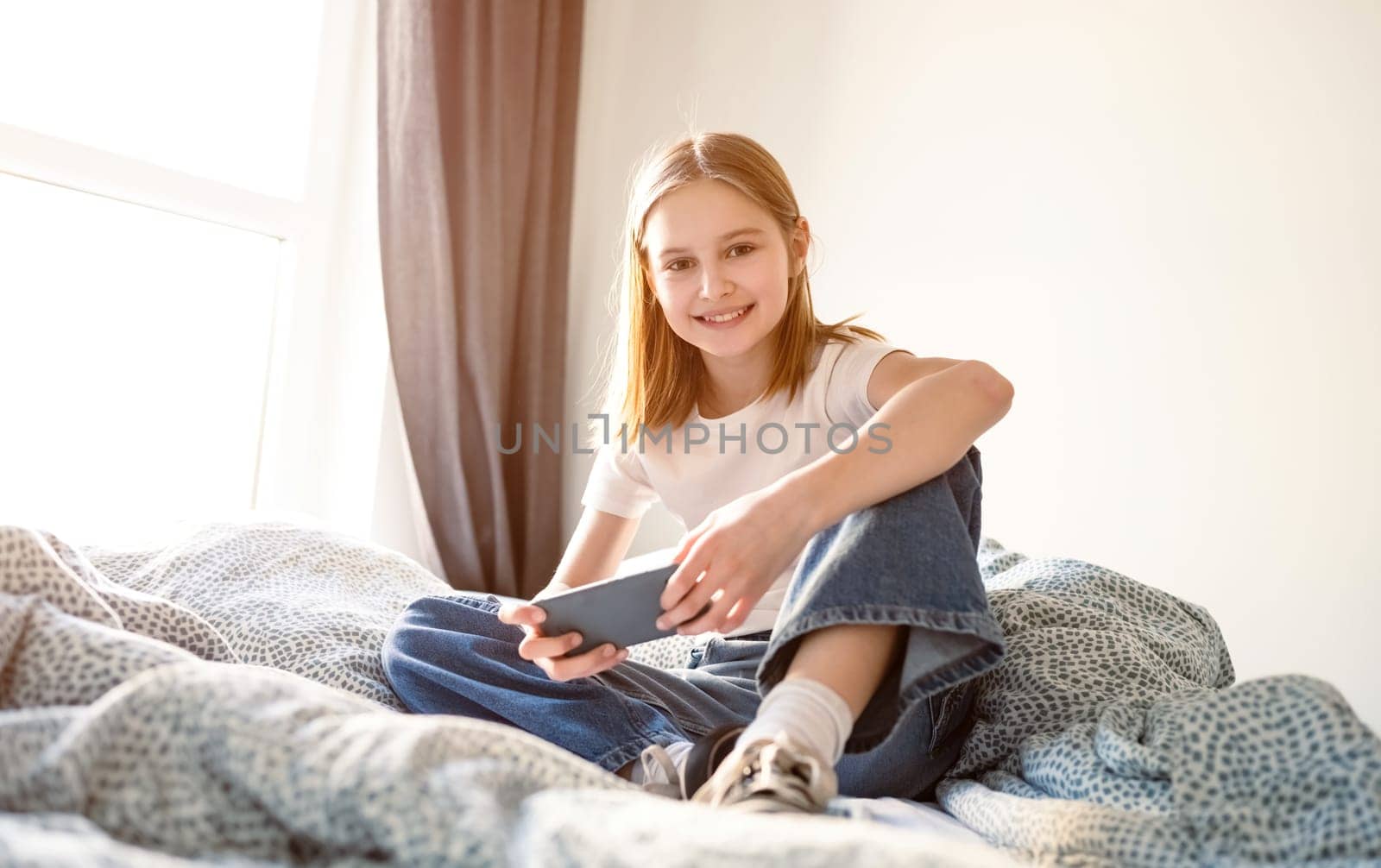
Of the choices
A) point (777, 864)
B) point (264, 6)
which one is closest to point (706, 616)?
point (777, 864)

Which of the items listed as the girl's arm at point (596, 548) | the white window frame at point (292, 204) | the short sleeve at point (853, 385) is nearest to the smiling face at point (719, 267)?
the short sleeve at point (853, 385)

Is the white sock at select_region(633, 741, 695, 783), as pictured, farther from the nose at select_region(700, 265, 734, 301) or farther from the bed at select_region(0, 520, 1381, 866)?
the nose at select_region(700, 265, 734, 301)

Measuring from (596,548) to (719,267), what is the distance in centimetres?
35

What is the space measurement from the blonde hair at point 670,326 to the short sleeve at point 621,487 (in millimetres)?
30

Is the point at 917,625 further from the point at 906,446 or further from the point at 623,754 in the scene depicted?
the point at 623,754

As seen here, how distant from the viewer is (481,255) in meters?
2.37

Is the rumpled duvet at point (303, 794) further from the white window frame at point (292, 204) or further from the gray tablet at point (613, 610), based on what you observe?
the white window frame at point (292, 204)

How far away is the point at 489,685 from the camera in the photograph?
107cm

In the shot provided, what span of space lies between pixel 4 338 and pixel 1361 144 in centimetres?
226

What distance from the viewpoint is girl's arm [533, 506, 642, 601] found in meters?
1.32

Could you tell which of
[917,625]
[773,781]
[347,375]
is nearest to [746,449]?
[917,625]

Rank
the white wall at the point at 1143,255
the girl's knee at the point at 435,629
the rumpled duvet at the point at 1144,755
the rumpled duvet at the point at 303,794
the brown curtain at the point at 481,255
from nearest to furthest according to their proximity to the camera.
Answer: the rumpled duvet at the point at 303,794
the rumpled duvet at the point at 1144,755
the girl's knee at the point at 435,629
the white wall at the point at 1143,255
the brown curtain at the point at 481,255

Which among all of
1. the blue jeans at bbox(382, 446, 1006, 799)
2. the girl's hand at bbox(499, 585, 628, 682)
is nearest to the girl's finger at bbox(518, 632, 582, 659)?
the girl's hand at bbox(499, 585, 628, 682)

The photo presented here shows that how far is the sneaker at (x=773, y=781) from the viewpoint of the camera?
2.29ft
